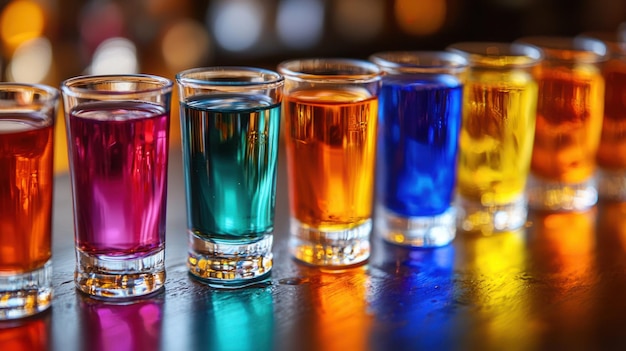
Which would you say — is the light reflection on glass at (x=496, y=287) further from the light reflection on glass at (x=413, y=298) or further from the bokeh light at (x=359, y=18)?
the bokeh light at (x=359, y=18)

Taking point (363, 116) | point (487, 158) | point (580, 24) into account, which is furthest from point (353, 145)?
point (580, 24)

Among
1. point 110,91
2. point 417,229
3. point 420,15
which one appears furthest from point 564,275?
point 420,15

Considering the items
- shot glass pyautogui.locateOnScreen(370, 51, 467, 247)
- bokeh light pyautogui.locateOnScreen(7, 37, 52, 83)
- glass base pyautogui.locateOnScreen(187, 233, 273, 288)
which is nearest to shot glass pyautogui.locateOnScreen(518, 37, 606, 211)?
shot glass pyautogui.locateOnScreen(370, 51, 467, 247)

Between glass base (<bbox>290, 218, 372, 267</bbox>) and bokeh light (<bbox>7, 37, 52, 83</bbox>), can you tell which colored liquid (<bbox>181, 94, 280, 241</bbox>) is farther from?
bokeh light (<bbox>7, 37, 52, 83</bbox>)

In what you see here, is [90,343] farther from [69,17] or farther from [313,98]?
[69,17]

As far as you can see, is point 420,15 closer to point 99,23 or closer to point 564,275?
point 99,23

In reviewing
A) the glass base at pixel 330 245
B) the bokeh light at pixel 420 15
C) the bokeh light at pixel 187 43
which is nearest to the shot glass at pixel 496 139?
the glass base at pixel 330 245
